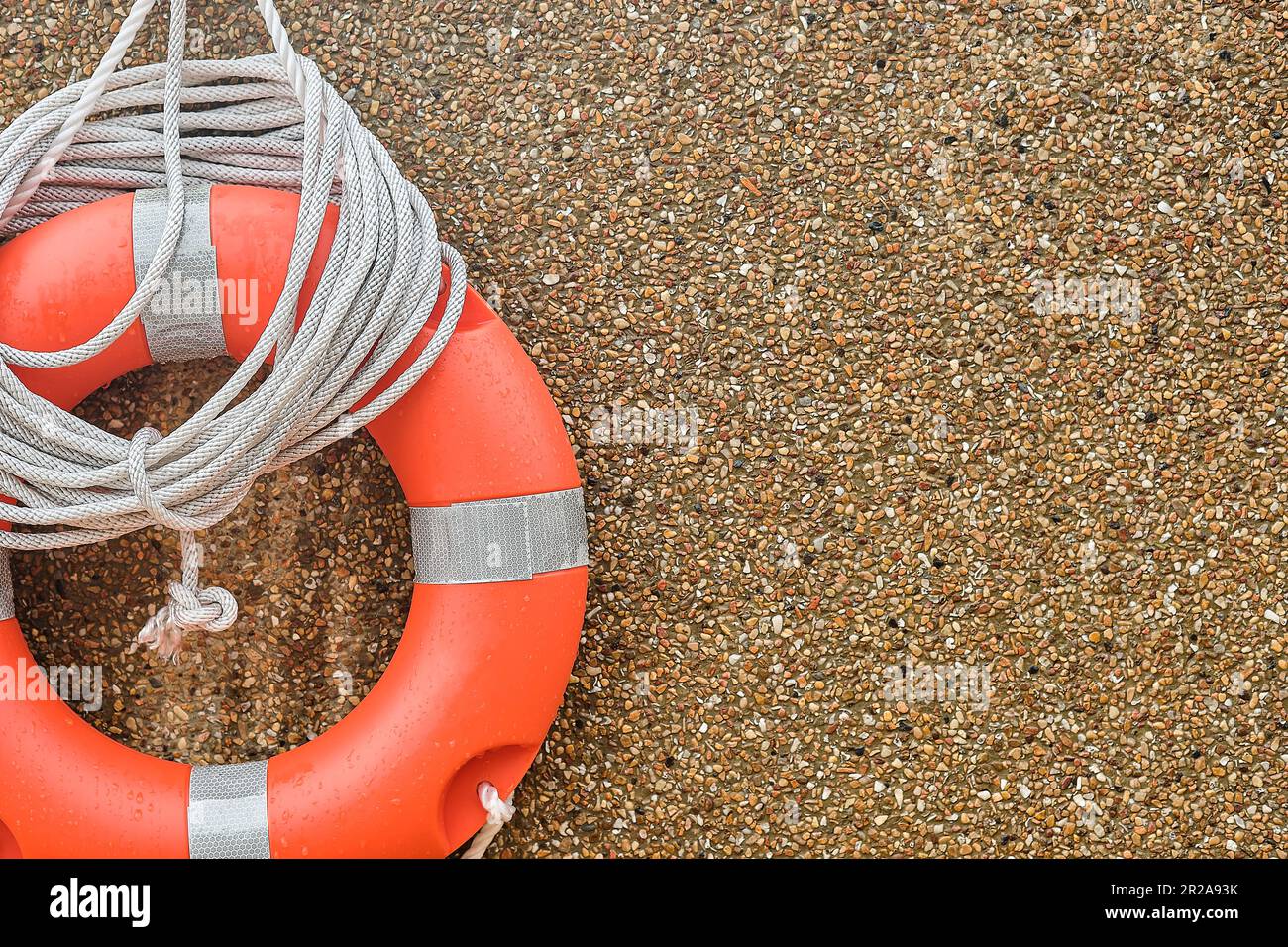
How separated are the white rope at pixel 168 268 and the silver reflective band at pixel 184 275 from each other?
17 mm

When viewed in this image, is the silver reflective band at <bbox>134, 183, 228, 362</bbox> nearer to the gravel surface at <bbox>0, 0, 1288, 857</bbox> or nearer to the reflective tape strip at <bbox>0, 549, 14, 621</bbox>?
the gravel surface at <bbox>0, 0, 1288, 857</bbox>

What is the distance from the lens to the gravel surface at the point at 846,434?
4.24 ft

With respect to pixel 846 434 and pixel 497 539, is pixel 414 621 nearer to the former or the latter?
pixel 497 539

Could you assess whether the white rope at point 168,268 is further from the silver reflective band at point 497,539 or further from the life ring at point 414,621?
the silver reflective band at point 497,539

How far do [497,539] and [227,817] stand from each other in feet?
1.43

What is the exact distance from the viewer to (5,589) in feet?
3.86

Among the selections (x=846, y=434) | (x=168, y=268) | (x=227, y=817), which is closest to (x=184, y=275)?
(x=168, y=268)

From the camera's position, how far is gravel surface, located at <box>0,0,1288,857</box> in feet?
4.24

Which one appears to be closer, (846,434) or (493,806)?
(493,806)

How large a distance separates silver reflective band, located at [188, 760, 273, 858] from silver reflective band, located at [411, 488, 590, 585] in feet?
1.04

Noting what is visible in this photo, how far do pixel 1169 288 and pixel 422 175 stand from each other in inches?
38.5

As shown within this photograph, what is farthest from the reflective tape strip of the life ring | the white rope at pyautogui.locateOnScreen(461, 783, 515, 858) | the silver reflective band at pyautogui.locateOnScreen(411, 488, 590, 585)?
the white rope at pyautogui.locateOnScreen(461, 783, 515, 858)

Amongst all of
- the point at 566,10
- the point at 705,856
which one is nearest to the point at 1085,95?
the point at 566,10

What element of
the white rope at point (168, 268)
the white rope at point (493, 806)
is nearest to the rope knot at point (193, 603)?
the white rope at point (168, 268)
